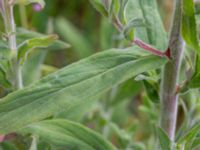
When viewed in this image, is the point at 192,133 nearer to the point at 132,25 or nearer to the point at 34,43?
the point at 132,25

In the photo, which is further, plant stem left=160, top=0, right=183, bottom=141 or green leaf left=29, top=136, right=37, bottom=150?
green leaf left=29, top=136, right=37, bottom=150

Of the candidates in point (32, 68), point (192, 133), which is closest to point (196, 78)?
point (192, 133)

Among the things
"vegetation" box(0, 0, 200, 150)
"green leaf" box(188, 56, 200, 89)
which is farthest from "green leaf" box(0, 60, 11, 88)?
"green leaf" box(188, 56, 200, 89)

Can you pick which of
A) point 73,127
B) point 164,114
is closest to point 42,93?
point 73,127

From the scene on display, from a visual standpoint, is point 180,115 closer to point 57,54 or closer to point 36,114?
point 57,54

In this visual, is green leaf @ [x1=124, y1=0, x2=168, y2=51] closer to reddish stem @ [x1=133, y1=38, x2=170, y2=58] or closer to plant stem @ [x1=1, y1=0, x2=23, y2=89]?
reddish stem @ [x1=133, y1=38, x2=170, y2=58]

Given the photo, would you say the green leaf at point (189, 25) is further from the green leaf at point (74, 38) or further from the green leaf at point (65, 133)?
the green leaf at point (74, 38)
